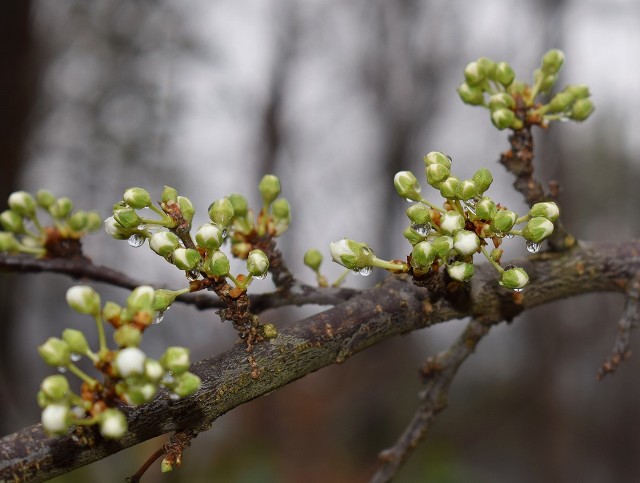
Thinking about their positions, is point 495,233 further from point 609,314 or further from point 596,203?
point 596,203

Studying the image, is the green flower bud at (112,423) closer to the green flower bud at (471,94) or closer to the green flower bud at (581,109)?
the green flower bud at (471,94)

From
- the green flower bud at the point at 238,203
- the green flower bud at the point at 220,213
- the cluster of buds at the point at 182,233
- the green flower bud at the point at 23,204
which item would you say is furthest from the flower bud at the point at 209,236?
the green flower bud at the point at 23,204

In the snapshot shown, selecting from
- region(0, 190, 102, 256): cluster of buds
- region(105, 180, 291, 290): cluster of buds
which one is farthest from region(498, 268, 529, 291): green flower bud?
region(0, 190, 102, 256): cluster of buds

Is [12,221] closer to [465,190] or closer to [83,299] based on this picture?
[83,299]

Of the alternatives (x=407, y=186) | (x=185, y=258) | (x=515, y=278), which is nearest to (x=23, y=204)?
(x=185, y=258)

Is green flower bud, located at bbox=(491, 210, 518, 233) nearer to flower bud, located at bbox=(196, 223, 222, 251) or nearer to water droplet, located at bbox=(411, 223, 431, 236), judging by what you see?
water droplet, located at bbox=(411, 223, 431, 236)

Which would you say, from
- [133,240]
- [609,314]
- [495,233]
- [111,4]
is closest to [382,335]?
[495,233]
